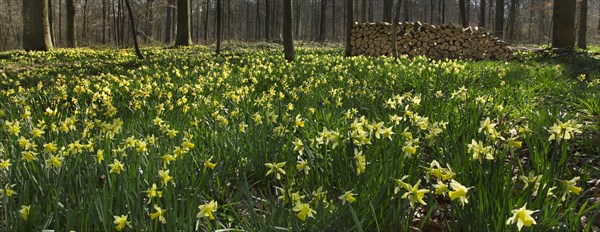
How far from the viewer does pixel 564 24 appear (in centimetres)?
1291

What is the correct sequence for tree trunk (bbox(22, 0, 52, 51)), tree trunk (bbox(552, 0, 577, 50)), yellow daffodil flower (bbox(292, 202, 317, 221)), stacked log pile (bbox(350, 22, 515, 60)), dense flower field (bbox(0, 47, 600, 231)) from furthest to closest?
1. tree trunk (bbox(22, 0, 52, 51))
2. tree trunk (bbox(552, 0, 577, 50))
3. stacked log pile (bbox(350, 22, 515, 60))
4. dense flower field (bbox(0, 47, 600, 231))
5. yellow daffodil flower (bbox(292, 202, 317, 221))

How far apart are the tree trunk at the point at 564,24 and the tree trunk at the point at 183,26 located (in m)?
14.2

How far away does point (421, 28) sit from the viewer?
13.3m

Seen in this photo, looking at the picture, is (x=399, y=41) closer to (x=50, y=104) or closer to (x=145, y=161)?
(x=50, y=104)

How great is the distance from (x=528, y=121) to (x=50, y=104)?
166 inches

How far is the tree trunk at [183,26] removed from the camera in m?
19.8

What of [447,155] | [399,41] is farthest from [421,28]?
[447,155]

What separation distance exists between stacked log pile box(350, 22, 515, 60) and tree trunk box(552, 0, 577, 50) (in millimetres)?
1801

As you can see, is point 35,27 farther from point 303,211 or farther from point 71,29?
point 303,211

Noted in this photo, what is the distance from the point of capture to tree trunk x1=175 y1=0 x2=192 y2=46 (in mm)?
19766

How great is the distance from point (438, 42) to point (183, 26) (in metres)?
11.8

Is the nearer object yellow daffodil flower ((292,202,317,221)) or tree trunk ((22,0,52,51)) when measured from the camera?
yellow daffodil flower ((292,202,317,221))

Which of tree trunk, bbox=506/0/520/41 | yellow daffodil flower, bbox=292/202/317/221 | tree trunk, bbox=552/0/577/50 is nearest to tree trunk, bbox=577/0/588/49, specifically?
tree trunk, bbox=506/0/520/41

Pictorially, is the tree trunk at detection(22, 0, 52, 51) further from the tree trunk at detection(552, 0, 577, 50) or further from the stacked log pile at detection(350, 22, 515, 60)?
the tree trunk at detection(552, 0, 577, 50)
